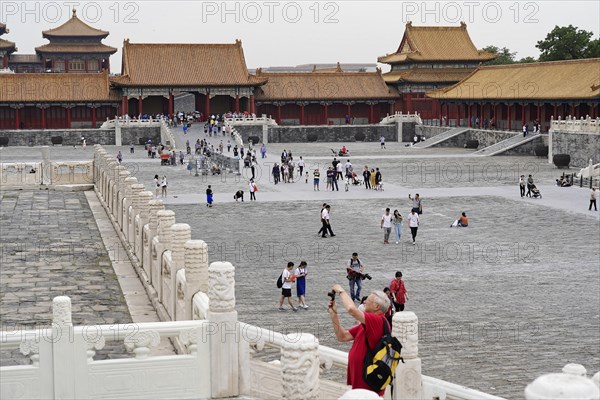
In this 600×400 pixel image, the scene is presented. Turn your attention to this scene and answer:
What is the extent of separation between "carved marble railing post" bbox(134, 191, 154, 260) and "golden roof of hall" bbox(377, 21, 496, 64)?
7035cm

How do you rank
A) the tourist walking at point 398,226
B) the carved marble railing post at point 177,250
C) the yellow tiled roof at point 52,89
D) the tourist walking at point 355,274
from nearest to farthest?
the carved marble railing post at point 177,250
the tourist walking at point 355,274
the tourist walking at point 398,226
the yellow tiled roof at point 52,89

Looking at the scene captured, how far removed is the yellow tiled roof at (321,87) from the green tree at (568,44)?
613 inches

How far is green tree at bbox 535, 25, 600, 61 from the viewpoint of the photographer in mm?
91250

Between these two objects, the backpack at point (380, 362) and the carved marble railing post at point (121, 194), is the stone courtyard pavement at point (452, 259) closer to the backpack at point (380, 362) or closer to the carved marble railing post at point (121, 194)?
Answer: the carved marble railing post at point (121, 194)

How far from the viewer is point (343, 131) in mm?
87750

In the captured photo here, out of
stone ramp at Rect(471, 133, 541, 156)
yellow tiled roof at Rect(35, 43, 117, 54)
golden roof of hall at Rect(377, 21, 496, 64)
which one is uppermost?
yellow tiled roof at Rect(35, 43, 117, 54)

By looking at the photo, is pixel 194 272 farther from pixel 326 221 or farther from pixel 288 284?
pixel 326 221

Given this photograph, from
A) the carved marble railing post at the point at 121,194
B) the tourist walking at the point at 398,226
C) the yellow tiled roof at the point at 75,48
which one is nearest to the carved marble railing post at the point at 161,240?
the carved marble railing post at the point at 121,194

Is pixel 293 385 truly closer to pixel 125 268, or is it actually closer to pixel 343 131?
pixel 125 268

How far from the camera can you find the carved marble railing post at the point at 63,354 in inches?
416

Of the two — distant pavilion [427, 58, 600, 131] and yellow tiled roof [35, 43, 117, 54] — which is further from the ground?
yellow tiled roof [35, 43, 117, 54]

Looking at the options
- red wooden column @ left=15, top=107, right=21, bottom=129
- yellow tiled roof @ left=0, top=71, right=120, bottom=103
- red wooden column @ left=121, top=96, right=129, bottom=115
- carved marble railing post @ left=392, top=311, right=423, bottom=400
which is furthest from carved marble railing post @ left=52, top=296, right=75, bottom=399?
red wooden column @ left=15, top=107, right=21, bottom=129

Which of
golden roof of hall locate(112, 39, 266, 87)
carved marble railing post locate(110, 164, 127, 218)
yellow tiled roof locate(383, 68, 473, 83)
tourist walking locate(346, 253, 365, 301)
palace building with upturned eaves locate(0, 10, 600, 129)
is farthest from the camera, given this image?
yellow tiled roof locate(383, 68, 473, 83)

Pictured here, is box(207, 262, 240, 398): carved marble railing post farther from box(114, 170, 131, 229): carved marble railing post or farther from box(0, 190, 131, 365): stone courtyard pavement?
box(114, 170, 131, 229): carved marble railing post
